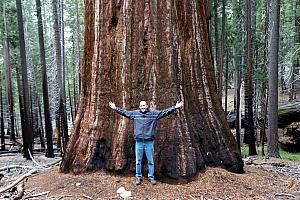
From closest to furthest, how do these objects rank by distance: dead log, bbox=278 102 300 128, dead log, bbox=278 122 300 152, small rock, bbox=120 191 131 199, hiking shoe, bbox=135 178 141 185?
small rock, bbox=120 191 131 199, hiking shoe, bbox=135 178 141 185, dead log, bbox=278 122 300 152, dead log, bbox=278 102 300 128

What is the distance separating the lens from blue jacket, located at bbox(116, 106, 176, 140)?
650 centimetres

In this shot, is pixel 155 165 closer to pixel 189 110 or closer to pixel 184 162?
pixel 184 162

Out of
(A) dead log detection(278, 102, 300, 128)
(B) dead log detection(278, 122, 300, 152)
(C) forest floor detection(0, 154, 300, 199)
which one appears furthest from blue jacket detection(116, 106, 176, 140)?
(A) dead log detection(278, 102, 300, 128)

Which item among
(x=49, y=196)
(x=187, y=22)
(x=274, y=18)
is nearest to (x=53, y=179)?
(x=49, y=196)

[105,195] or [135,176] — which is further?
[135,176]

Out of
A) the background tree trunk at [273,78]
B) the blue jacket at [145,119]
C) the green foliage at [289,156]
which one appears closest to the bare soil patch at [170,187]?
the blue jacket at [145,119]

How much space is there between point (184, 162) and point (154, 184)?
644 millimetres

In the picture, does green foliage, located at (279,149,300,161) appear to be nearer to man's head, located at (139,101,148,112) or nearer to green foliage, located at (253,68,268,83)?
green foliage, located at (253,68,268,83)

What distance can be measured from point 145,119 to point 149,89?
661 millimetres

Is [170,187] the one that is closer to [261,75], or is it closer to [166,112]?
[166,112]

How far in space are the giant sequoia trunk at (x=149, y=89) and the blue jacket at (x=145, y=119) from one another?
28 cm

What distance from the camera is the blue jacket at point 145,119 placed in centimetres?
650

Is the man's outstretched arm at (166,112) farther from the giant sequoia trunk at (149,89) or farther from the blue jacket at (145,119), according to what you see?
the giant sequoia trunk at (149,89)

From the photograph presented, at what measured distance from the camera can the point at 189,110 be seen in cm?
715
